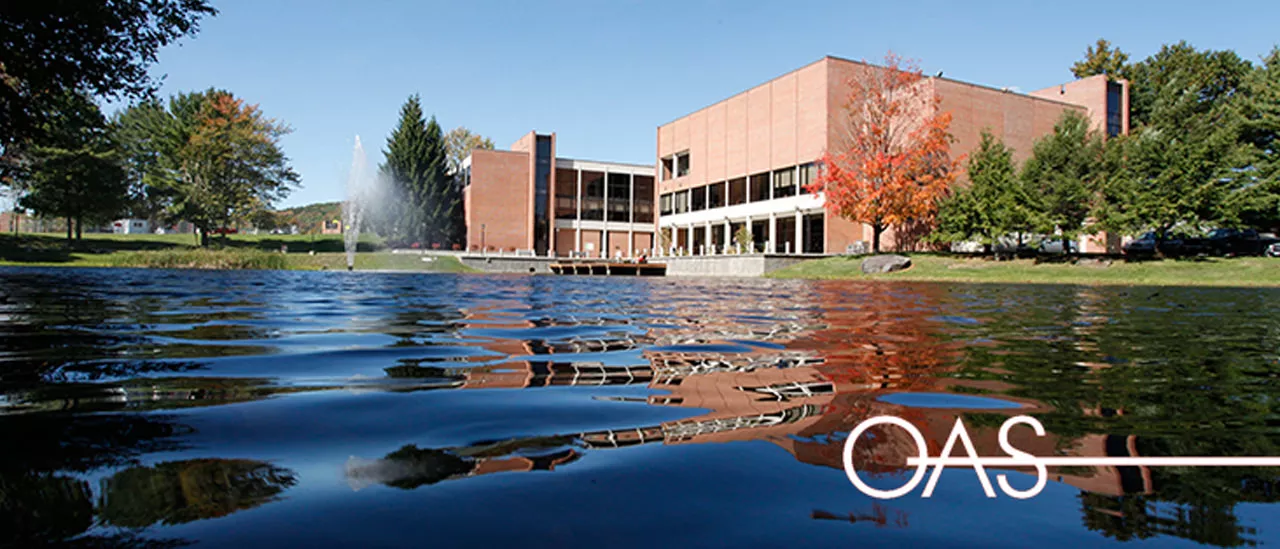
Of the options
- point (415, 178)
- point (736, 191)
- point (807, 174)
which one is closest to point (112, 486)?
point (807, 174)

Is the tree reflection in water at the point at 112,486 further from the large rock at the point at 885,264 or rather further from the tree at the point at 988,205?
the tree at the point at 988,205

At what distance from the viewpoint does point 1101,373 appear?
374 centimetres

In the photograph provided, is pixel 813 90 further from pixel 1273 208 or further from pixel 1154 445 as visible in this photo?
pixel 1154 445

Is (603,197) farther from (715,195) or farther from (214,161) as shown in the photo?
(214,161)

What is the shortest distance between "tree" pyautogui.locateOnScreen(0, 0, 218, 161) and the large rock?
26596mm

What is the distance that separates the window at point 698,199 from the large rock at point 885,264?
24272 millimetres

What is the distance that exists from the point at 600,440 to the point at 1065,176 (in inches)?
1486

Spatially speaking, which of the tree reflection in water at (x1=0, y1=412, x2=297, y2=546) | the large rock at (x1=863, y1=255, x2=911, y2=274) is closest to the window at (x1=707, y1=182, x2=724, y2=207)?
the large rock at (x1=863, y1=255, x2=911, y2=274)

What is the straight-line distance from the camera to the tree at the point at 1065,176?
3222 centimetres

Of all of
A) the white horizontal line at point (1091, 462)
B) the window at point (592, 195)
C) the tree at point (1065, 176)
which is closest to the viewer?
the white horizontal line at point (1091, 462)

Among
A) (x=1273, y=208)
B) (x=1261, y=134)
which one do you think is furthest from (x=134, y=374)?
(x=1261, y=134)

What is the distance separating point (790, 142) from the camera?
1741 inches

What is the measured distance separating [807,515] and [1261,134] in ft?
173

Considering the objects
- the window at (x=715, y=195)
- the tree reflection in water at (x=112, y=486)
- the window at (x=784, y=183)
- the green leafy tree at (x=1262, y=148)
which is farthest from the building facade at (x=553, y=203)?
the tree reflection in water at (x=112, y=486)
